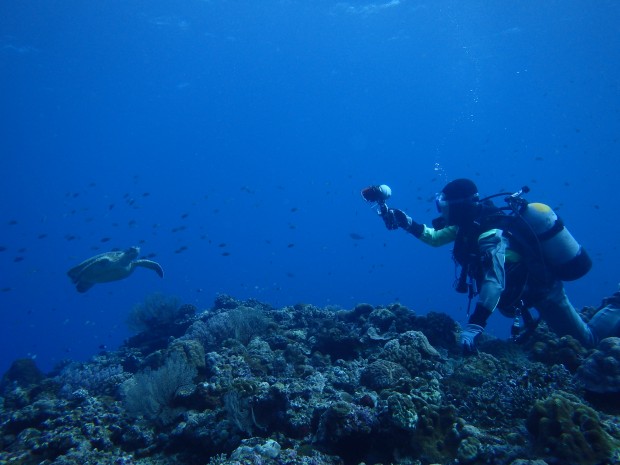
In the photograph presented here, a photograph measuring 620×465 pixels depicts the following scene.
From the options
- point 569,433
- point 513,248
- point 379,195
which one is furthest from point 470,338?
point 379,195

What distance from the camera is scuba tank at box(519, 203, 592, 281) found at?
7363 mm

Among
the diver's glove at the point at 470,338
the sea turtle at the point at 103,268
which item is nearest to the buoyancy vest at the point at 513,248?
the diver's glove at the point at 470,338

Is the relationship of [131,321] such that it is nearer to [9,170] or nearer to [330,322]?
[330,322]

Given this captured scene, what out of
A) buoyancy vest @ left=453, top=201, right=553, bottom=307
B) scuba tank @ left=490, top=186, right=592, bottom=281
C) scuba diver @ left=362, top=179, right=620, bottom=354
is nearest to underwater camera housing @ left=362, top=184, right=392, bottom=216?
scuba diver @ left=362, top=179, right=620, bottom=354

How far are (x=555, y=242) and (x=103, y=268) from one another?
1415 centimetres

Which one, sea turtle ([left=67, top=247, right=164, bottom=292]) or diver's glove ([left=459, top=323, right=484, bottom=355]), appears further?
sea turtle ([left=67, top=247, right=164, bottom=292])

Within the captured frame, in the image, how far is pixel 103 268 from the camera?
1415 centimetres

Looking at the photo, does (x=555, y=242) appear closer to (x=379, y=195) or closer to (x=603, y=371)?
(x=603, y=371)

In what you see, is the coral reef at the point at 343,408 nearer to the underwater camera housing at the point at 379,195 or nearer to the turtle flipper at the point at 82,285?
the underwater camera housing at the point at 379,195

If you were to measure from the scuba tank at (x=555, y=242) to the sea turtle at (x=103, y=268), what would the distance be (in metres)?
12.9

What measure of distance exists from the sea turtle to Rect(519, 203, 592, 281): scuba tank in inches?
509

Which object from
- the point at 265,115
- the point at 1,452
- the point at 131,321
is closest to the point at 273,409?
the point at 1,452

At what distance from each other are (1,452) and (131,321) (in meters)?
8.96

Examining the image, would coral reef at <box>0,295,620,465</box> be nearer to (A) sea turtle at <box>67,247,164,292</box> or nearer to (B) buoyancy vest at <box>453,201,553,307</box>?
(B) buoyancy vest at <box>453,201,553,307</box>
